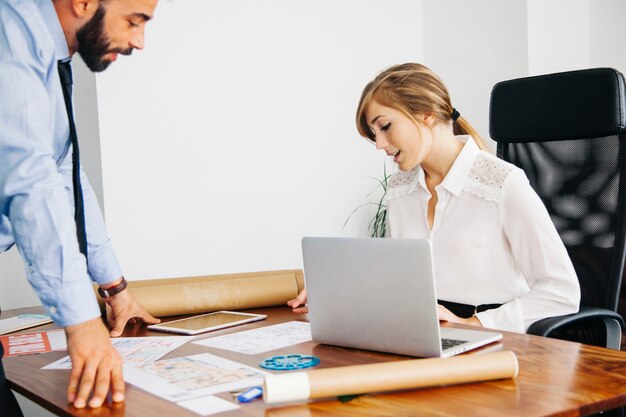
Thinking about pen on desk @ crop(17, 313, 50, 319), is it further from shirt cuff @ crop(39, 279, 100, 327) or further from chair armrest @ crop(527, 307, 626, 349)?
chair armrest @ crop(527, 307, 626, 349)

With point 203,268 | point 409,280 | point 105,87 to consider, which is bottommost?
point 203,268

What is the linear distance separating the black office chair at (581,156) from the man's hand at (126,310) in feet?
3.84

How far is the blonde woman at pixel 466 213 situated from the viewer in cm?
167

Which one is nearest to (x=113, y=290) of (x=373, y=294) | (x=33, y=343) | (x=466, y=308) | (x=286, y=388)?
(x=33, y=343)

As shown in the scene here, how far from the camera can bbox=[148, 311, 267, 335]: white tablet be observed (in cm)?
152

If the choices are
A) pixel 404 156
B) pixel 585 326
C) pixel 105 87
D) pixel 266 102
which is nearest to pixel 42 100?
pixel 404 156

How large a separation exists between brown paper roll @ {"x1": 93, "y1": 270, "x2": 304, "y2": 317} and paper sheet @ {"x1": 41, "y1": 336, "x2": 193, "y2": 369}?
248 mm

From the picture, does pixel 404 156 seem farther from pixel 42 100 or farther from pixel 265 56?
pixel 265 56

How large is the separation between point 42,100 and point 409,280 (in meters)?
0.67

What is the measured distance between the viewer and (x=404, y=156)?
6.42 ft

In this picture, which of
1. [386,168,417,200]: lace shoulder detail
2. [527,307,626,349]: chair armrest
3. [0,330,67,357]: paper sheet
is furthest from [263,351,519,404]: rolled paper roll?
[386,168,417,200]: lace shoulder detail

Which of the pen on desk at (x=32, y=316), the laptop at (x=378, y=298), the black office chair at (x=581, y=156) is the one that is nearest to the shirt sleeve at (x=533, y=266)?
the black office chair at (x=581, y=156)

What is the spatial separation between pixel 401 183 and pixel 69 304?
4.39 ft

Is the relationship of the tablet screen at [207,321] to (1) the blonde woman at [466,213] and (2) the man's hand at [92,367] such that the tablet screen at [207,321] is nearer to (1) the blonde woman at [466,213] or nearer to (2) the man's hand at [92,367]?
(1) the blonde woman at [466,213]
